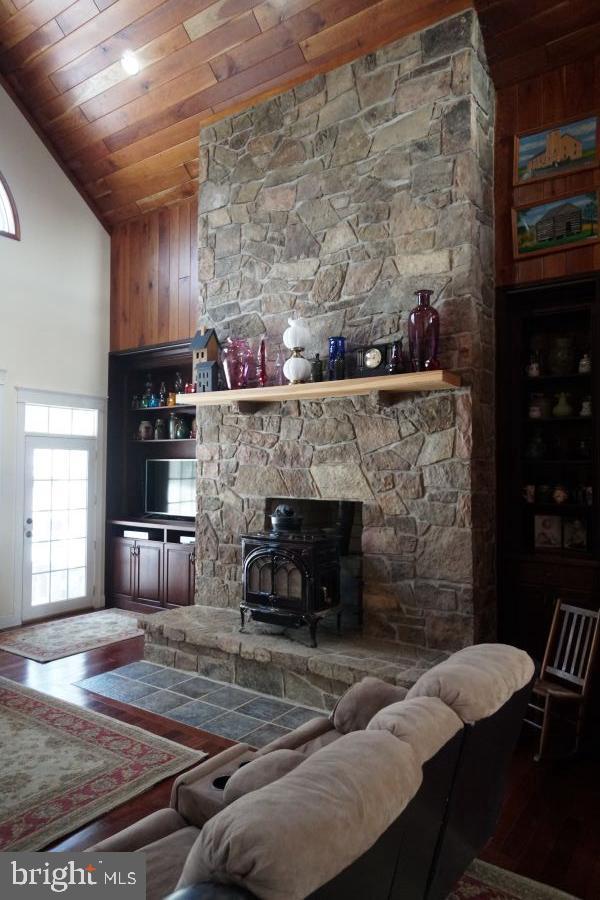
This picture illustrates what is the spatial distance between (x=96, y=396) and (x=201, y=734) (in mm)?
4201

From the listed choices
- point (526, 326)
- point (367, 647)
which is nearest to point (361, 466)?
point (367, 647)

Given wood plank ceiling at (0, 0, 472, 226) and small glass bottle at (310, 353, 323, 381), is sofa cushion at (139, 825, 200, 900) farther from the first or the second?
wood plank ceiling at (0, 0, 472, 226)

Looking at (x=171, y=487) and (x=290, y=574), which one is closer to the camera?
(x=290, y=574)

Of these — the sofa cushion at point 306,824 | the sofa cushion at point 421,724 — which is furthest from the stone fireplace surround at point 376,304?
the sofa cushion at point 306,824

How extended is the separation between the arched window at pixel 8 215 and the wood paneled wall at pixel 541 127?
440 cm

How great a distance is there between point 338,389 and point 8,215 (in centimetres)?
398

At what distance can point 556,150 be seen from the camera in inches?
163

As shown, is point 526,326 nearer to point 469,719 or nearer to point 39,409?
point 469,719

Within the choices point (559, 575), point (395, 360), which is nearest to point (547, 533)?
point (559, 575)

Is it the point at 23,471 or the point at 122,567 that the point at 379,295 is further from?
the point at 122,567

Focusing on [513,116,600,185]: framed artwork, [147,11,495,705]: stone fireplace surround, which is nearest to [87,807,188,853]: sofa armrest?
[147,11,495,705]: stone fireplace surround

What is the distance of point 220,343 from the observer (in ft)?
17.3

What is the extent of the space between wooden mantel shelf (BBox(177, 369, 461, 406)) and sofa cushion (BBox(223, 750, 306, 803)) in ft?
8.09

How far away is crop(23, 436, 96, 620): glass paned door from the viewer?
612 cm
